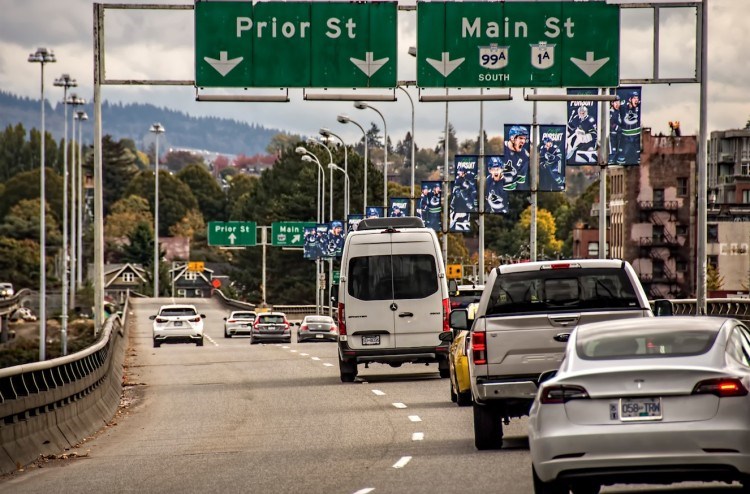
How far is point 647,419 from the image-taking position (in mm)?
11906

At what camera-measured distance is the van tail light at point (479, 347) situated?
55.9ft

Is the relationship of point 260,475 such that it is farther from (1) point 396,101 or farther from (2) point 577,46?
(2) point 577,46

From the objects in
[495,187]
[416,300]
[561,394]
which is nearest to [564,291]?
[561,394]

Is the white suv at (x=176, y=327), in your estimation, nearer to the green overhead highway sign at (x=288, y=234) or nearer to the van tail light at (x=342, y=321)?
the van tail light at (x=342, y=321)

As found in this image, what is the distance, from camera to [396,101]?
33344 millimetres

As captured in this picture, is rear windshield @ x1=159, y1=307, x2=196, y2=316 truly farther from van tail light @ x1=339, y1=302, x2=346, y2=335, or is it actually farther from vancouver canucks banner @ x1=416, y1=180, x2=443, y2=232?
van tail light @ x1=339, y1=302, x2=346, y2=335

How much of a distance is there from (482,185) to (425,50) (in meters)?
28.2

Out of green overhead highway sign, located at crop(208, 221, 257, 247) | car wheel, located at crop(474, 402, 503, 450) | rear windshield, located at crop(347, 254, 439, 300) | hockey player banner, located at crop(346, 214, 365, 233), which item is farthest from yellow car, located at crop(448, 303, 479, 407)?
green overhead highway sign, located at crop(208, 221, 257, 247)

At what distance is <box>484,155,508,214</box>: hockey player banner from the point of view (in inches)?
2060

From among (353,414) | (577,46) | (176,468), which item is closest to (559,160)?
(577,46)

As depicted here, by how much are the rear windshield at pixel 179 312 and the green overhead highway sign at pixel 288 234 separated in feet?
220

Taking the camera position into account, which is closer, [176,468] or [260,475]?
[260,475]

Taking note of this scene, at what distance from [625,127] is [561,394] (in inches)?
1179

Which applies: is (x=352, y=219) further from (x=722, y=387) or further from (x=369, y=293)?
(x=722, y=387)
